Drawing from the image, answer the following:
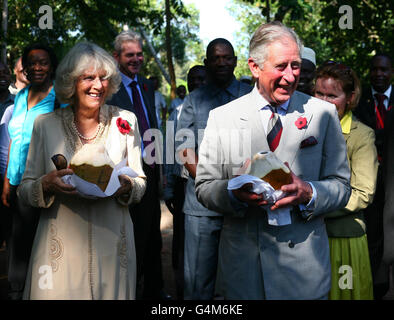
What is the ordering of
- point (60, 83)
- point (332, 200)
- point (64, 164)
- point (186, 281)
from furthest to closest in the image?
point (186, 281) < point (60, 83) < point (64, 164) < point (332, 200)

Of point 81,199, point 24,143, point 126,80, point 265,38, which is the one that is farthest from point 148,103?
point 265,38

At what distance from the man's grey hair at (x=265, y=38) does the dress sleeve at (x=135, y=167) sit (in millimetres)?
1158

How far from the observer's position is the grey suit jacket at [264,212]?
2.91 m

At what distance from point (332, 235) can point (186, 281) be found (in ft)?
4.63

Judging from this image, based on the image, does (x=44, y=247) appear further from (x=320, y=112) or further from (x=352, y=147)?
(x=352, y=147)

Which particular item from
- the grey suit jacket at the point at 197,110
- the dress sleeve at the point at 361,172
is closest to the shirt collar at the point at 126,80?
the grey suit jacket at the point at 197,110

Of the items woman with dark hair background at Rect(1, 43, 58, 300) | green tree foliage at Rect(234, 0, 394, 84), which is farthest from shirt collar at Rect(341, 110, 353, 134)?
green tree foliage at Rect(234, 0, 394, 84)

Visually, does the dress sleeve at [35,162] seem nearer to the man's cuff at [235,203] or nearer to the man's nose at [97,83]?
the man's nose at [97,83]

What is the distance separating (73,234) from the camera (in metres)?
3.45

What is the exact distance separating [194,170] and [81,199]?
1.30 metres

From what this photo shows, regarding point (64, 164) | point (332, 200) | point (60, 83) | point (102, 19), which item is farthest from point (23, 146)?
point (102, 19)

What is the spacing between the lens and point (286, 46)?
2922mm

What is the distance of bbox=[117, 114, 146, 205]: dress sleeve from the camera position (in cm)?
361

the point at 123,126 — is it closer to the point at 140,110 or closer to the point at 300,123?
the point at 300,123
